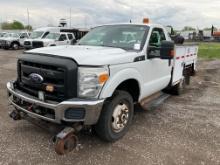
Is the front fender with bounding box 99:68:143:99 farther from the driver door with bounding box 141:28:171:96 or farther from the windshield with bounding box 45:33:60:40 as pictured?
the windshield with bounding box 45:33:60:40

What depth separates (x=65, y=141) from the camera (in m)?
3.28

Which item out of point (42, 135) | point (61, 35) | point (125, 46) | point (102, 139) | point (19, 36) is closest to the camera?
point (102, 139)

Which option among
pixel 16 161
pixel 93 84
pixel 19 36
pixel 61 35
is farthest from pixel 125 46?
pixel 19 36

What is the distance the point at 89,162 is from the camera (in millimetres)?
Answer: 3543

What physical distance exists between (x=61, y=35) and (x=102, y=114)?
60.5 feet

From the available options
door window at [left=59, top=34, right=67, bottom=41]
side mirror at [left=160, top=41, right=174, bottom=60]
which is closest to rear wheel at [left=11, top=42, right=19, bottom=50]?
door window at [left=59, top=34, right=67, bottom=41]

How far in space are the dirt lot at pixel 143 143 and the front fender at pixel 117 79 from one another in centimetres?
93

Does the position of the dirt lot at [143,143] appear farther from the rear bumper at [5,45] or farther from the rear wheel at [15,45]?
the rear wheel at [15,45]

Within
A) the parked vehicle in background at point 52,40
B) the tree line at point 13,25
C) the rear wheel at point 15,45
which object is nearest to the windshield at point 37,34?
the parked vehicle in background at point 52,40

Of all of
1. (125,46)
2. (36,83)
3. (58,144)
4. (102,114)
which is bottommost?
(58,144)

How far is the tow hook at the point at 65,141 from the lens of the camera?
3.22 metres

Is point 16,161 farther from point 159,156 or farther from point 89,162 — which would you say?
point 159,156

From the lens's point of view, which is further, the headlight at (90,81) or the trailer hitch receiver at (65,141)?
the headlight at (90,81)

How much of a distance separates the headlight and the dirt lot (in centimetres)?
96
